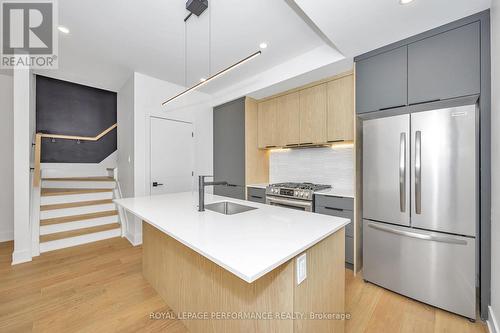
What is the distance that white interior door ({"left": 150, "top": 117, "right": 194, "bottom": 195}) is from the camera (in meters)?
3.64

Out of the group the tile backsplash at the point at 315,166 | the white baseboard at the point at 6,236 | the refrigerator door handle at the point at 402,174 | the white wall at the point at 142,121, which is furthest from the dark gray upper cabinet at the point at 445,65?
the white baseboard at the point at 6,236

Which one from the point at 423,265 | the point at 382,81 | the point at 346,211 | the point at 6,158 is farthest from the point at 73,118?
the point at 423,265

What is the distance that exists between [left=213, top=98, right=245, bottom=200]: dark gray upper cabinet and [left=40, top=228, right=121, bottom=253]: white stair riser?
2.00 m

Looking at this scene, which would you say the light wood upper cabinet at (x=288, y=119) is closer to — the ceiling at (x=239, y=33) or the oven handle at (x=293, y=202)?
the ceiling at (x=239, y=33)

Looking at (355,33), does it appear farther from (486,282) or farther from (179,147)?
(179,147)

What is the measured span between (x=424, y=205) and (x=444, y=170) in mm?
358

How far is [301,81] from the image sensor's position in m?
3.07

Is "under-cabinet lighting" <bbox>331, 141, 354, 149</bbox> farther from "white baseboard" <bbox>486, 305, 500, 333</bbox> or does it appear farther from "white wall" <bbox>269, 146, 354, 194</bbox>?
"white baseboard" <bbox>486, 305, 500, 333</bbox>

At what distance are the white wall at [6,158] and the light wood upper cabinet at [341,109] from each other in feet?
17.7

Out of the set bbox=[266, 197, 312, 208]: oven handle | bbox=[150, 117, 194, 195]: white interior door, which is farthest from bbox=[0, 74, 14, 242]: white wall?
bbox=[266, 197, 312, 208]: oven handle

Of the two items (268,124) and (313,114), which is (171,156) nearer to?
(268,124)

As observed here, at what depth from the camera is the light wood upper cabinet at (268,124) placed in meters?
3.66

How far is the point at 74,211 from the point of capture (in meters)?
3.67

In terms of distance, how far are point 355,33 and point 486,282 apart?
2443 mm
